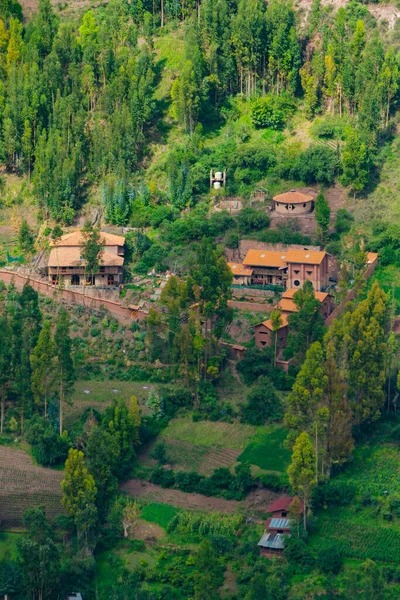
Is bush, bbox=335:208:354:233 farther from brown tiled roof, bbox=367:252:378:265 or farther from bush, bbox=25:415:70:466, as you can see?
bush, bbox=25:415:70:466

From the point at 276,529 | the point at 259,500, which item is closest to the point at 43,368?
the point at 259,500

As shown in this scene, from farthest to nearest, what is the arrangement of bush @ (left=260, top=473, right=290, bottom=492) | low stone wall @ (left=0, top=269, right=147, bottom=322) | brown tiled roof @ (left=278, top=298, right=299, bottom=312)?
1. low stone wall @ (left=0, top=269, right=147, bottom=322)
2. brown tiled roof @ (left=278, top=298, right=299, bottom=312)
3. bush @ (left=260, top=473, right=290, bottom=492)

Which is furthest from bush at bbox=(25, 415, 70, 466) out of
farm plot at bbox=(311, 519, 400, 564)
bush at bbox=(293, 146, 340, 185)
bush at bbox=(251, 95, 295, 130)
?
bush at bbox=(251, 95, 295, 130)

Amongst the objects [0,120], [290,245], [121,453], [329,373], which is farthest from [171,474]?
[0,120]

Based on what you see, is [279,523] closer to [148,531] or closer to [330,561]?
[330,561]

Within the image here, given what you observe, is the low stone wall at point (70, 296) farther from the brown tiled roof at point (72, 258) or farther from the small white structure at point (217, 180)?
the small white structure at point (217, 180)

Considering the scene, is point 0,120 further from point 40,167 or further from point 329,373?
point 329,373
